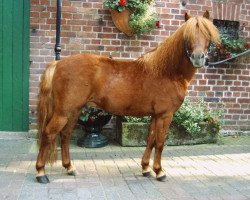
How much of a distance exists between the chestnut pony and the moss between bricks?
5.32ft

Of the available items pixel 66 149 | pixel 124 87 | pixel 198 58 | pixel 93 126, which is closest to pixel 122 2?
pixel 93 126

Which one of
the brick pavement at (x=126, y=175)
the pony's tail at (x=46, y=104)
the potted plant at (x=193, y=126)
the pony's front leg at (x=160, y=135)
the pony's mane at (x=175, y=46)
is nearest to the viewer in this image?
the brick pavement at (x=126, y=175)

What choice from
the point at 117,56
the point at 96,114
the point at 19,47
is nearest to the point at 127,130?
the point at 96,114

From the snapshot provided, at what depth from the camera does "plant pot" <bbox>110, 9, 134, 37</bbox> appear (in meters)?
6.71

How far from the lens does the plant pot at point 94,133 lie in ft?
21.0

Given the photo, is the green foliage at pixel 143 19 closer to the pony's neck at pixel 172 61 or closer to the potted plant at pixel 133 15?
the potted plant at pixel 133 15

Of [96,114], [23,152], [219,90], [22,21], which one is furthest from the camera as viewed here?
[219,90]

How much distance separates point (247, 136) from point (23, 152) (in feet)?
14.2

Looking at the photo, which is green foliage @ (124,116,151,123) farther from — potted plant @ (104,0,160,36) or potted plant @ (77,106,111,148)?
potted plant @ (104,0,160,36)

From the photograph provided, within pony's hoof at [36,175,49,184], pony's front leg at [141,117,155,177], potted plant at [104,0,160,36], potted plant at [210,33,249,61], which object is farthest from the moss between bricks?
pony's hoof at [36,175,49,184]

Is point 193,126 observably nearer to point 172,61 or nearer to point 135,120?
point 135,120

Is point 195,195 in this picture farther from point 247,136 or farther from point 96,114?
point 247,136

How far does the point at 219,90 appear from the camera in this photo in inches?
295

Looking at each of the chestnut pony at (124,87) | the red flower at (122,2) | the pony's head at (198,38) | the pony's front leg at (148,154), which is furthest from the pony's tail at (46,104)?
the red flower at (122,2)
